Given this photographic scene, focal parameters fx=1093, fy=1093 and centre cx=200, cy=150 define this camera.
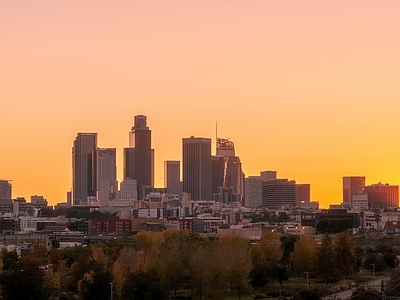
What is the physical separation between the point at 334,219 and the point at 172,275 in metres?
70.9

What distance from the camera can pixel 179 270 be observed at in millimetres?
48062

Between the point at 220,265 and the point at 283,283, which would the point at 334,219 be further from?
the point at 220,265

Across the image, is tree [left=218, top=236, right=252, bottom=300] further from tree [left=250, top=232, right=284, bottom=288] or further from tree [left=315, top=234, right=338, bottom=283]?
tree [left=315, top=234, right=338, bottom=283]

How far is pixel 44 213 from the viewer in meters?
180

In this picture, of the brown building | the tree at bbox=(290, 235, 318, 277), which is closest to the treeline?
the tree at bbox=(290, 235, 318, 277)

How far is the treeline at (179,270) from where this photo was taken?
42750 mm

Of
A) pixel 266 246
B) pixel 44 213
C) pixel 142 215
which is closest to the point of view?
pixel 266 246

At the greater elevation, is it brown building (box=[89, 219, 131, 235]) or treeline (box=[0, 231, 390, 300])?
brown building (box=[89, 219, 131, 235])

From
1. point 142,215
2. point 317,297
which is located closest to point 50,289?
point 317,297

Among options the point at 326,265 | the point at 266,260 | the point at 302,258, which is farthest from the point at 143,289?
the point at 266,260

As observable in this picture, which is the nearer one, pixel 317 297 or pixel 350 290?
pixel 317 297

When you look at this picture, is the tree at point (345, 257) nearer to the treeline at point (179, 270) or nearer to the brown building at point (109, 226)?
the treeline at point (179, 270)

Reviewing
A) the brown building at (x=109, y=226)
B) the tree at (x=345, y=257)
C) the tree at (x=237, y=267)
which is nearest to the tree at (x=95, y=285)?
the tree at (x=237, y=267)

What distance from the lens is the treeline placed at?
4275 cm
